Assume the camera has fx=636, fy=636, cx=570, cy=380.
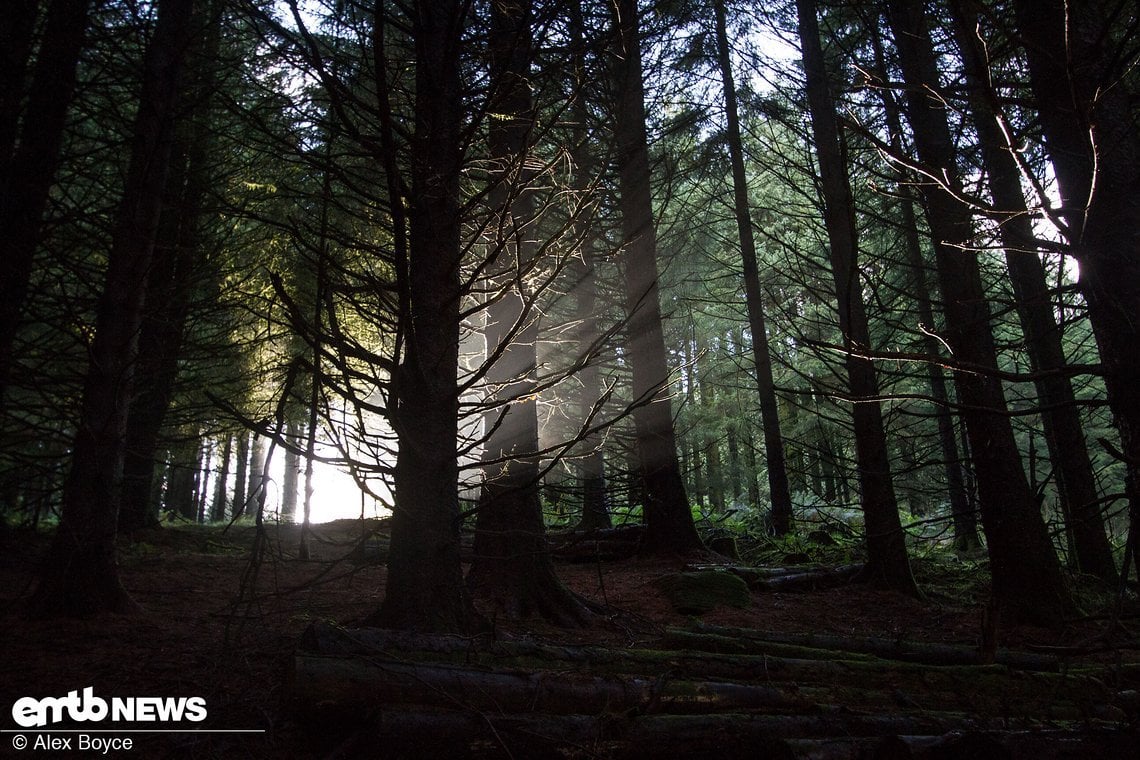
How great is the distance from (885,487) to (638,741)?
21.3ft

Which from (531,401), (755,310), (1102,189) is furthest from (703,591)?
(755,310)

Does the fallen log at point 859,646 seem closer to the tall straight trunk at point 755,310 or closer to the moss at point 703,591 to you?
the moss at point 703,591

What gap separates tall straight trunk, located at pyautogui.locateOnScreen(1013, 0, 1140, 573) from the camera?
8.77 ft

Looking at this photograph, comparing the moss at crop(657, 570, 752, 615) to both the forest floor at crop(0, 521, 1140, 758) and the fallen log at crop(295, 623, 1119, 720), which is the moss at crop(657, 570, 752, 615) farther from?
the fallen log at crop(295, 623, 1119, 720)

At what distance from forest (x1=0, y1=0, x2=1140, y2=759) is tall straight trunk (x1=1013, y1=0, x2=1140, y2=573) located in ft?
0.07

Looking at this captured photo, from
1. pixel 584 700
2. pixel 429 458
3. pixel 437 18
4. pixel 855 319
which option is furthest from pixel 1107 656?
pixel 437 18

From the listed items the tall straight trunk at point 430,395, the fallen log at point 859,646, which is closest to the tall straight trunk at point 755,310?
the fallen log at point 859,646

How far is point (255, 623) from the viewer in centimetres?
498

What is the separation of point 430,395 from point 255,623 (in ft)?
9.75

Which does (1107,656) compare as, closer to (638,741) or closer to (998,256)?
(638,741)

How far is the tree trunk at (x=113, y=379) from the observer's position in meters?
5.51

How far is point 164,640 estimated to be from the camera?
491 centimetres

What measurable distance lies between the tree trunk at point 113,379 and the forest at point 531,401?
1.2 inches

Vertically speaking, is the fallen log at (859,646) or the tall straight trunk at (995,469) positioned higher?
the tall straight trunk at (995,469)
